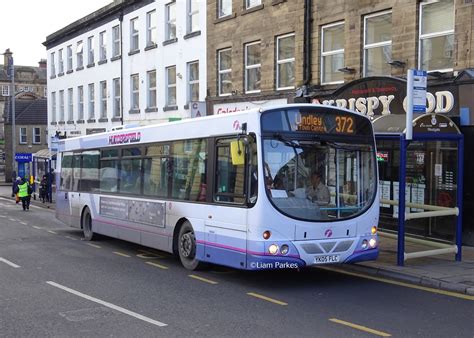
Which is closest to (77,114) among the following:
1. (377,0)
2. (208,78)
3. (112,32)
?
(112,32)

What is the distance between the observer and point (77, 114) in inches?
1437

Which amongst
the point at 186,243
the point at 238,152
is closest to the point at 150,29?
the point at 186,243

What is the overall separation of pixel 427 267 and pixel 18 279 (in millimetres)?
7065

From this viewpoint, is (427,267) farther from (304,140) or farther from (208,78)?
(208,78)

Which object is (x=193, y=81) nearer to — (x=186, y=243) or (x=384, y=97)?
(x=384, y=97)

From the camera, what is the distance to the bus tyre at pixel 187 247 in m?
10.1

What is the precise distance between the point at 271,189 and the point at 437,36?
8.13 metres

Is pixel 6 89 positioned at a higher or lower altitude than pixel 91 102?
higher

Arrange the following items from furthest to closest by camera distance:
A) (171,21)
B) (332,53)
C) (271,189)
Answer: (171,21) < (332,53) < (271,189)

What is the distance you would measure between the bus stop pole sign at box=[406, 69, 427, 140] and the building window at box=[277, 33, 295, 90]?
9173mm

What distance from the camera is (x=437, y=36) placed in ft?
46.2

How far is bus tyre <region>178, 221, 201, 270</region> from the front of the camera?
10.1 metres

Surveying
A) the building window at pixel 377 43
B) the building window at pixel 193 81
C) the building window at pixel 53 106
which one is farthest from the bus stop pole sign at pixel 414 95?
the building window at pixel 53 106

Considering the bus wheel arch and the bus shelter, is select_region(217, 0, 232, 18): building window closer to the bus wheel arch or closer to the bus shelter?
the bus shelter
